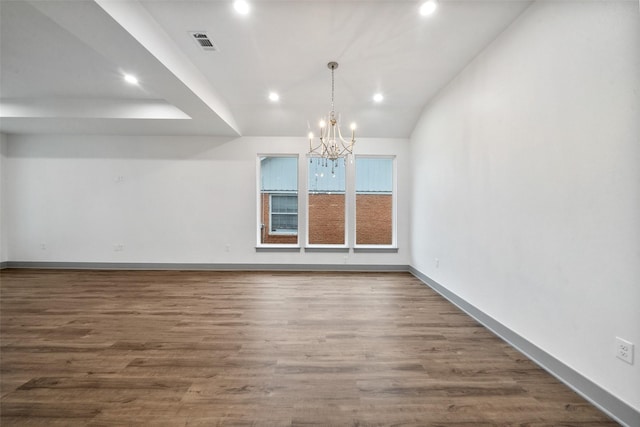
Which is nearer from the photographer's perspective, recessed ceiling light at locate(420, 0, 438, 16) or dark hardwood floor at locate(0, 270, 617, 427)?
dark hardwood floor at locate(0, 270, 617, 427)

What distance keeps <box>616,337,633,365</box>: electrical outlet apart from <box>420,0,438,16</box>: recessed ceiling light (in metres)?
2.83

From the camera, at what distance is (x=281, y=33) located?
256 centimetres

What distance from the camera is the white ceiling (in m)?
2.23

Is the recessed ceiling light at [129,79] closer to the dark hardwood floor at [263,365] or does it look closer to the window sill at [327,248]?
the dark hardwood floor at [263,365]

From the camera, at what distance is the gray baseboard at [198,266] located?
16.4 feet

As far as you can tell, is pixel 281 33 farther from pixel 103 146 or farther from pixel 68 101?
pixel 103 146

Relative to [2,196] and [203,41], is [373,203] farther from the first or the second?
[2,196]

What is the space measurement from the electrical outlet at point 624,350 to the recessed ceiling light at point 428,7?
2834 millimetres

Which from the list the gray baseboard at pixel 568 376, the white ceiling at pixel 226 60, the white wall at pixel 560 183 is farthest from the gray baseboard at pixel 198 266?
the white ceiling at pixel 226 60

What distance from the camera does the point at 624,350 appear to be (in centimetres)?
145

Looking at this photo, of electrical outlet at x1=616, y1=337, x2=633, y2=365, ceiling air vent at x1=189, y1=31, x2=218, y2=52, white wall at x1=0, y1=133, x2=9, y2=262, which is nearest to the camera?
electrical outlet at x1=616, y1=337, x2=633, y2=365

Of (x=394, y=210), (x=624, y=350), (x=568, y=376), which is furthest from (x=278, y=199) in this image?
(x=624, y=350)

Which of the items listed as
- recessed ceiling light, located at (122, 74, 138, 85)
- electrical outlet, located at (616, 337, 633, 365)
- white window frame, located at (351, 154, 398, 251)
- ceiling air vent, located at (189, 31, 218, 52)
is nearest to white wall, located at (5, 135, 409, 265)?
white window frame, located at (351, 154, 398, 251)

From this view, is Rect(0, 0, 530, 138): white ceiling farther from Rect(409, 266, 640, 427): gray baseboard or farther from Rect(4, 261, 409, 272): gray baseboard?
Rect(409, 266, 640, 427): gray baseboard
